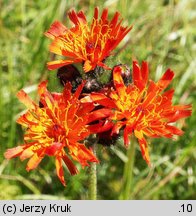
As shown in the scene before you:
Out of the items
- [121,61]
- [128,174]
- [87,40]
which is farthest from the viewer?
[121,61]

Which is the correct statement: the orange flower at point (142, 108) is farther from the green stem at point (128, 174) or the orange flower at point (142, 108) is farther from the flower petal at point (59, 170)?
the green stem at point (128, 174)

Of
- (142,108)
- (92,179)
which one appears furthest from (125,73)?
(92,179)

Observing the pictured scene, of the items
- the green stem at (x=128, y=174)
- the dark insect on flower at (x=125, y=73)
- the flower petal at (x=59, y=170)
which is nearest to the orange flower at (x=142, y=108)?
the dark insect on flower at (x=125, y=73)

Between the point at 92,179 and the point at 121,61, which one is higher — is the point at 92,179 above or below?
below

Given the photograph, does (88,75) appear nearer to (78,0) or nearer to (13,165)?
(13,165)

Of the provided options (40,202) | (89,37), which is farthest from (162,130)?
(40,202)

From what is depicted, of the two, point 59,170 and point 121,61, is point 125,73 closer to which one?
point 59,170

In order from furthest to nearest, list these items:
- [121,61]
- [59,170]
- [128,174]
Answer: [121,61]
[128,174]
[59,170]
